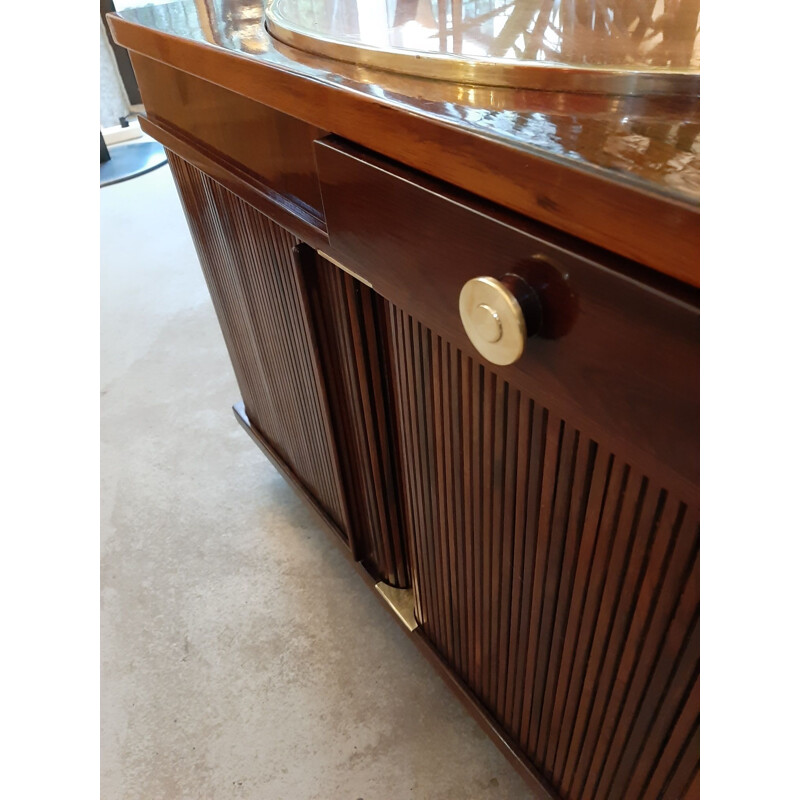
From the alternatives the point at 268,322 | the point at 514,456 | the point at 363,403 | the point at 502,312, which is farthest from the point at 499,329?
the point at 268,322

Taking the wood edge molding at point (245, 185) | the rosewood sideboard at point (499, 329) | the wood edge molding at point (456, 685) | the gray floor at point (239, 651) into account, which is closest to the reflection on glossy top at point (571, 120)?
the rosewood sideboard at point (499, 329)

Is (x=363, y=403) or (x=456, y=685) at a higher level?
(x=363, y=403)

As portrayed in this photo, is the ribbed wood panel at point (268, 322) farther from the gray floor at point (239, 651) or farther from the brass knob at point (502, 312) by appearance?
the brass knob at point (502, 312)

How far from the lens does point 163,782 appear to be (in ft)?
2.31

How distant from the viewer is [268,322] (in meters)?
0.69

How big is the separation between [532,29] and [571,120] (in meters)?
0.14

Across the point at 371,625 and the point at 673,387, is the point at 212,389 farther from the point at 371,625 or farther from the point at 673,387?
the point at 673,387

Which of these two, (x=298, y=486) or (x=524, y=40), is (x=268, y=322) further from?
(x=524, y=40)

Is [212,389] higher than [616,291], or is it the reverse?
[616,291]

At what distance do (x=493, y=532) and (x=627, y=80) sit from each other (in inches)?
11.2
